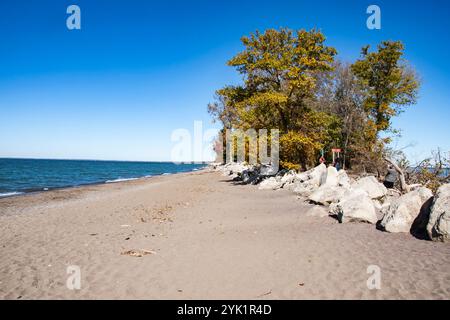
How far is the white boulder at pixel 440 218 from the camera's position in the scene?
8.63 metres

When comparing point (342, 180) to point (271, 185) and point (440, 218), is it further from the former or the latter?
point (440, 218)

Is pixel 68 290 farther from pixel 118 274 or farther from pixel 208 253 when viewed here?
pixel 208 253

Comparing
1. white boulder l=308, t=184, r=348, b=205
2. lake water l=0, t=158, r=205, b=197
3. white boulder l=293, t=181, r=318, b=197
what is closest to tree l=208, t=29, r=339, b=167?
white boulder l=293, t=181, r=318, b=197

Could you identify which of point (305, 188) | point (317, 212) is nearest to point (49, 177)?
point (305, 188)

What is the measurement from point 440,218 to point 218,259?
6564 mm

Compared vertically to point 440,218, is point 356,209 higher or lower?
lower

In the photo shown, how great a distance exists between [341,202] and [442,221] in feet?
12.7

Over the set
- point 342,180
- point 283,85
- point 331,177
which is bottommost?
point 342,180

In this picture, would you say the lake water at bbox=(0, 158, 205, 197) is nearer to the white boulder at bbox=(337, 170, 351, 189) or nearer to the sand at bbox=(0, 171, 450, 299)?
the sand at bbox=(0, 171, 450, 299)

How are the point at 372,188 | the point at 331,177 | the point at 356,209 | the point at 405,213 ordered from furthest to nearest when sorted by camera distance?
the point at 331,177 → the point at 372,188 → the point at 356,209 → the point at 405,213

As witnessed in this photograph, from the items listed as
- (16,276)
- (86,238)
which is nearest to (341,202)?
(86,238)

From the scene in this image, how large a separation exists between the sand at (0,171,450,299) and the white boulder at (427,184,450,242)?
39cm

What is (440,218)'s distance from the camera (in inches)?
346

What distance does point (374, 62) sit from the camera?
31.0 metres
